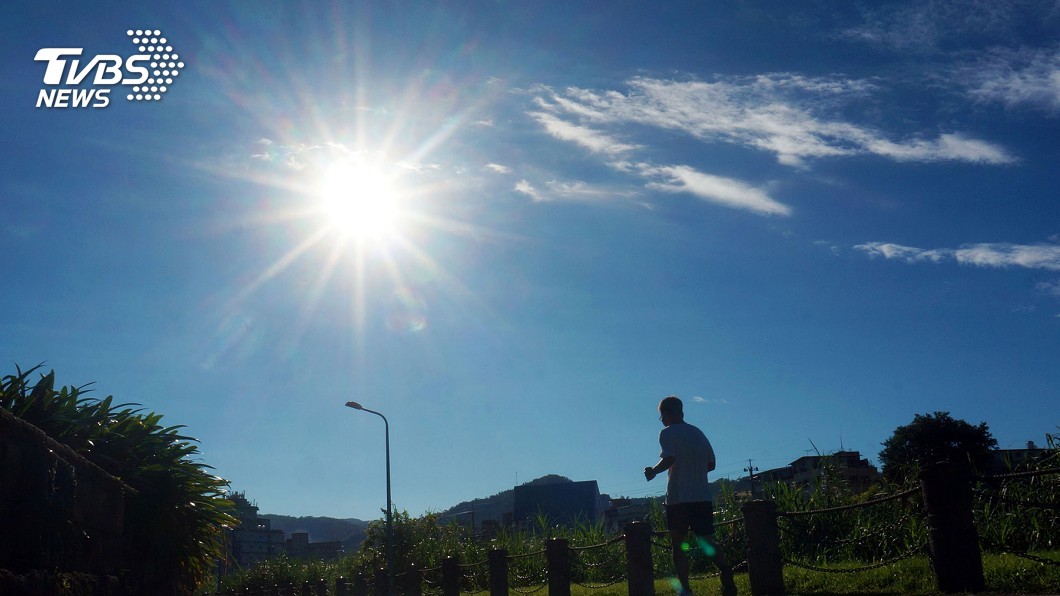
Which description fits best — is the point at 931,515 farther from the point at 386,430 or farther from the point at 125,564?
the point at 386,430

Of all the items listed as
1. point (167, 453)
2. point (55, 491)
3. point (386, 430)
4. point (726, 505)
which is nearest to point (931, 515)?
point (726, 505)

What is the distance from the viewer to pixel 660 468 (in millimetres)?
7637

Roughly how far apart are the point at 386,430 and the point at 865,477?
1991cm

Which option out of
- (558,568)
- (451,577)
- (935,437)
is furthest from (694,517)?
(935,437)

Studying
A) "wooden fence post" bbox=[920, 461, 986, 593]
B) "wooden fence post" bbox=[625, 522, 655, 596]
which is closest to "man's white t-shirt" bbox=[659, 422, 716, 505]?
"wooden fence post" bbox=[920, 461, 986, 593]

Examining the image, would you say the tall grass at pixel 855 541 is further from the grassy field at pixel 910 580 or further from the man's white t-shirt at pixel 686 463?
the man's white t-shirt at pixel 686 463

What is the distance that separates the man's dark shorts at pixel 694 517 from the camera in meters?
7.65

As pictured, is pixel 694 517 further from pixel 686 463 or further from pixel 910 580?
pixel 910 580

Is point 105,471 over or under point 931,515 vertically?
over

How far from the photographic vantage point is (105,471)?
838 centimetres

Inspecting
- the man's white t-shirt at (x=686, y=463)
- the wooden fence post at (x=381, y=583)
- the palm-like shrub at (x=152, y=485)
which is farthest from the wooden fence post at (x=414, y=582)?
the man's white t-shirt at (x=686, y=463)

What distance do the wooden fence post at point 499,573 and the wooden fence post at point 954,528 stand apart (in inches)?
298

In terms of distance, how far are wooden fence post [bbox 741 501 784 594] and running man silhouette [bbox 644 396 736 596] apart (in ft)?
2.18

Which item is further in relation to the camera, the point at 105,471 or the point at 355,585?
the point at 355,585
